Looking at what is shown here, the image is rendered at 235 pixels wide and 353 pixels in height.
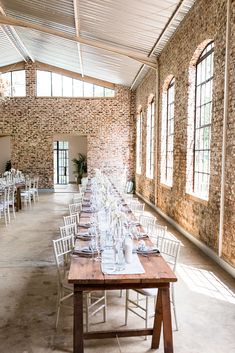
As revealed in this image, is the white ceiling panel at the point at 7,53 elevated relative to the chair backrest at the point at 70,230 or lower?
elevated

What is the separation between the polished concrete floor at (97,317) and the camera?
3.19m

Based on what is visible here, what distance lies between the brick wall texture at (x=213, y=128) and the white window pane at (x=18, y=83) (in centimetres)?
787

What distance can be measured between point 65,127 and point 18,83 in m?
Answer: 2.91

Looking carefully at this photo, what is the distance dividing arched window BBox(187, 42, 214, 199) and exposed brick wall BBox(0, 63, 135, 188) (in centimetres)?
860

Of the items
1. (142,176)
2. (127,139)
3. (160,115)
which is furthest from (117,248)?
(127,139)

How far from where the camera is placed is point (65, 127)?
15.7 m

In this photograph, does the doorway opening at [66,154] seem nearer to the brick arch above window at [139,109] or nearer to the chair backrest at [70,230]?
the brick arch above window at [139,109]

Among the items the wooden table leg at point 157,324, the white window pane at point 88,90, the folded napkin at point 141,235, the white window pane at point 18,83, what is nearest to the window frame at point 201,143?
the folded napkin at point 141,235

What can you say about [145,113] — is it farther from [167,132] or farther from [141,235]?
[141,235]

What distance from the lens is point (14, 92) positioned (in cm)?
1556

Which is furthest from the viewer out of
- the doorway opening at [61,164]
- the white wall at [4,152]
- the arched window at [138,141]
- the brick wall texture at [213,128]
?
the doorway opening at [61,164]

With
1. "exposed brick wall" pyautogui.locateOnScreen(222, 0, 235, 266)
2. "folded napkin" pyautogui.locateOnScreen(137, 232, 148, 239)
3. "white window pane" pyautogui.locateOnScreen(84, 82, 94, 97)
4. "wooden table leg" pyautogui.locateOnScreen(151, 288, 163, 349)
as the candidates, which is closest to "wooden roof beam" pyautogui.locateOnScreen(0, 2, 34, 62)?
"white window pane" pyautogui.locateOnScreen(84, 82, 94, 97)

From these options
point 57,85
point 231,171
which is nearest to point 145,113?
point 57,85

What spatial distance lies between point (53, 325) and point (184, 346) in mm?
1342
